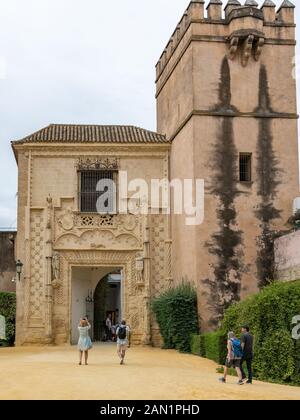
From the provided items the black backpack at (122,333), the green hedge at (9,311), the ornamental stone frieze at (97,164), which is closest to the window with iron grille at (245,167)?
the ornamental stone frieze at (97,164)

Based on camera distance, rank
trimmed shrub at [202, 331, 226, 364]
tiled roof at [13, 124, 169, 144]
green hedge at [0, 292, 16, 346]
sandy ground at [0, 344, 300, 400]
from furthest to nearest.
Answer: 1. green hedge at [0, 292, 16, 346]
2. tiled roof at [13, 124, 169, 144]
3. trimmed shrub at [202, 331, 226, 364]
4. sandy ground at [0, 344, 300, 400]

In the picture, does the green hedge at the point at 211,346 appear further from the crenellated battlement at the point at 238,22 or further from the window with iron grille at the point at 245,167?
the crenellated battlement at the point at 238,22

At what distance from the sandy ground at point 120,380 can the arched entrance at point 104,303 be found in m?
11.8

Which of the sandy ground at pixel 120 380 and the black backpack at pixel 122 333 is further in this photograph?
the black backpack at pixel 122 333

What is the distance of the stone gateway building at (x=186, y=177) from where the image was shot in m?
29.0

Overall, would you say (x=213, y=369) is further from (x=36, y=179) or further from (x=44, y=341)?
(x=36, y=179)

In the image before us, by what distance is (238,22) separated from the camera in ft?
96.8

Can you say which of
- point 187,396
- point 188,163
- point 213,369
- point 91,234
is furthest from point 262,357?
point 91,234

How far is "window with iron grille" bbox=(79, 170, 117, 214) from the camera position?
3244 centimetres

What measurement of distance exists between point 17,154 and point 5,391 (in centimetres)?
1848

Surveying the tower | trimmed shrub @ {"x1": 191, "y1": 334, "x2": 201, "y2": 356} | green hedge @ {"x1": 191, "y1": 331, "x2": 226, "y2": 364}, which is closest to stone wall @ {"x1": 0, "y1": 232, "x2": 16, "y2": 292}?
the tower

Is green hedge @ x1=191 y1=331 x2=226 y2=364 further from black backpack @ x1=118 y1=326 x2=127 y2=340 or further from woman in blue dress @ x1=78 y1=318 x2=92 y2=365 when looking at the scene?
woman in blue dress @ x1=78 y1=318 x2=92 y2=365

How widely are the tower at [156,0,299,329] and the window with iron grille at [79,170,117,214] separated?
3361 millimetres

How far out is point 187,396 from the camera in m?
15.5
